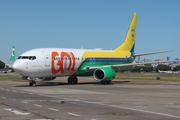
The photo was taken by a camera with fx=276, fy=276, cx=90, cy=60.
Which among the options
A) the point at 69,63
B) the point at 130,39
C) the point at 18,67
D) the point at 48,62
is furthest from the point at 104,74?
the point at 130,39

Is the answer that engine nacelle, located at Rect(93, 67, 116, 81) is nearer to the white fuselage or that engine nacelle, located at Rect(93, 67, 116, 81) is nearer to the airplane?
the airplane

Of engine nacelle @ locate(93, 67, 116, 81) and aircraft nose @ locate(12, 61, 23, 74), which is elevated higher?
aircraft nose @ locate(12, 61, 23, 74)

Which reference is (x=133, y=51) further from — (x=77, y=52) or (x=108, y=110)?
(x=108, y=110)

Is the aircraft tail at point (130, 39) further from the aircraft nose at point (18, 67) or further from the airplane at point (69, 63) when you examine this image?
the aircraft nose at point (18, 67)

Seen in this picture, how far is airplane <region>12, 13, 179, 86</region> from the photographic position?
32125 mm

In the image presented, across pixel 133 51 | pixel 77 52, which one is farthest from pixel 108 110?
pixel 133 51

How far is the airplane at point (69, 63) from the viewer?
105 ft

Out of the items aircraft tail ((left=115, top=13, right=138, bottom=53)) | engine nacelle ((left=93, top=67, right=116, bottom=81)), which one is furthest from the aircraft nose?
aircraft tail ((left=115, top=13, right=138, bottom=53))

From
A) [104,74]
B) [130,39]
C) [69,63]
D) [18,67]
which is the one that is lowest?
[104,74]

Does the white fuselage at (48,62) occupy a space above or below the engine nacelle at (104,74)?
above

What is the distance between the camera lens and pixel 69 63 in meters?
35.8

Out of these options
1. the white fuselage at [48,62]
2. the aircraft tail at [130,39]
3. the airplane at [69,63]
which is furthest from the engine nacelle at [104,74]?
the aircraft tail at [130,39]

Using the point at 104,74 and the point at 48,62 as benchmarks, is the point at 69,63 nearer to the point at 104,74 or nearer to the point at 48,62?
the point at 48,62

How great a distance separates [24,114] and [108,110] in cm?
414
